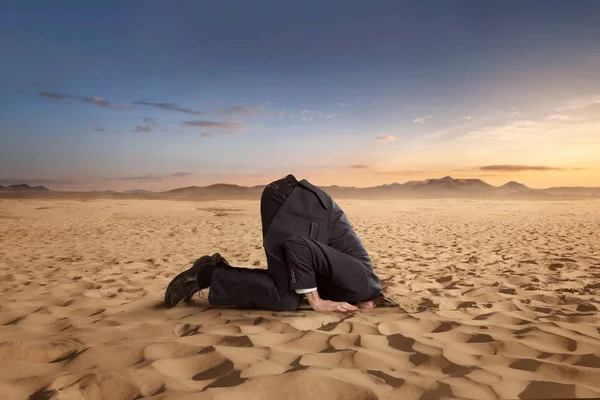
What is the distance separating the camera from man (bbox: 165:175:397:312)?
3.01 meters

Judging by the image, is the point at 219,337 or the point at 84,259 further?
the point at 84,259

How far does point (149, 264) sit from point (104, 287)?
1.79 meters

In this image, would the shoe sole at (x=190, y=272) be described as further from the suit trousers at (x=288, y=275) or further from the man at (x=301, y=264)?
the suit trousers at (x=288, y=275)

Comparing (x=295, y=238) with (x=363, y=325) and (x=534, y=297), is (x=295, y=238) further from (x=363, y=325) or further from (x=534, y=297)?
(x=534, y=297)

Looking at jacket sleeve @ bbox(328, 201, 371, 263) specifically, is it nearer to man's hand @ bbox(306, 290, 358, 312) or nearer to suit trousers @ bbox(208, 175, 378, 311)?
suit trousers @ bbox(208, 175, 378, 311)

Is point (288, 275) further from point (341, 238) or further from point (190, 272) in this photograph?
point (190, 272)

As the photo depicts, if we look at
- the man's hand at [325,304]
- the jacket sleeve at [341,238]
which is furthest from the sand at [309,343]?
the jacket sleeve at [341,238]

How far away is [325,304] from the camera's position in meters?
3.16

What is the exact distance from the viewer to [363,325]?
2768mm

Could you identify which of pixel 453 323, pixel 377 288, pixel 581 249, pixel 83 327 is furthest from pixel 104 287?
pixel 581 249

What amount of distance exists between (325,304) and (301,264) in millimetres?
444

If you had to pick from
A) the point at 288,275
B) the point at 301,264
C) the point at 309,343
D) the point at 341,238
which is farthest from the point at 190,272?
the point at 309,343

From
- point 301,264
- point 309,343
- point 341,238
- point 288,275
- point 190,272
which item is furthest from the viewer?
point 190,272

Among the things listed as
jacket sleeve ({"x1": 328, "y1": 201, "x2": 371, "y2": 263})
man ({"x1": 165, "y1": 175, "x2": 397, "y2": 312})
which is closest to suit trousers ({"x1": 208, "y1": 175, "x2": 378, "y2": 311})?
man ({"x1": 165, "y1": 175, "x2": 397, "y2": 312})
